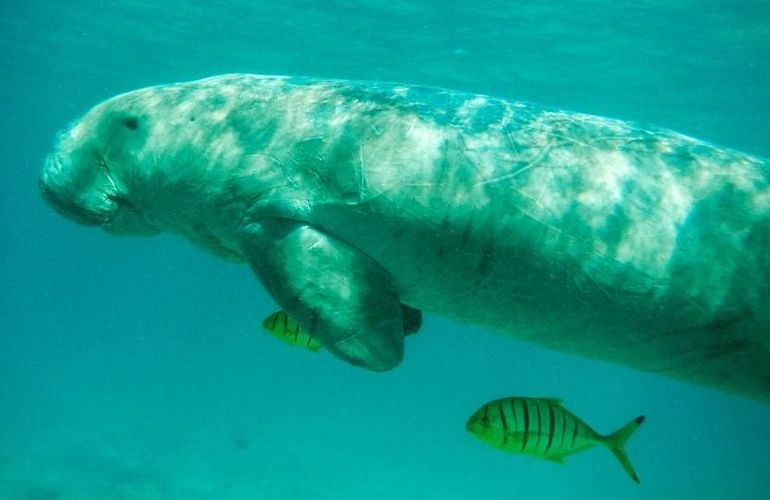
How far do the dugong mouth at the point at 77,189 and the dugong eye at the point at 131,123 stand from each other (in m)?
0.28

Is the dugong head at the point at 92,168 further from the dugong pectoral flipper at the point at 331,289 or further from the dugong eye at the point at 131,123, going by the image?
the dugong pectoral flipper at the point at 331,289

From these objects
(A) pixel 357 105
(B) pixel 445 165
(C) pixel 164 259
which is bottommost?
(B) pixel 445 165

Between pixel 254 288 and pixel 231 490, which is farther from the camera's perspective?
pixel 254 288

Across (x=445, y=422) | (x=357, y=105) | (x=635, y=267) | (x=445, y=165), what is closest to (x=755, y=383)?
(x=635, y=267)

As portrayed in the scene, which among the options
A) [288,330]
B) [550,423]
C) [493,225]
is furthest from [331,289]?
[288,330]

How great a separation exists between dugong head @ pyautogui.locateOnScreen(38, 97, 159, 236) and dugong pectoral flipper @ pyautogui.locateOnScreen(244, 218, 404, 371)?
1.05 m

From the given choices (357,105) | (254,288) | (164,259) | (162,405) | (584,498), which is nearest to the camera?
(357,105)

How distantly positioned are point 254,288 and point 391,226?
4745cm

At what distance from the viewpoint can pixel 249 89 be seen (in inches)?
140

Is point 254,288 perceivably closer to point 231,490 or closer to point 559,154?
point 231,490

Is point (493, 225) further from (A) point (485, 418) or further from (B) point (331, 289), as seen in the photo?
(A) point (485, 418)

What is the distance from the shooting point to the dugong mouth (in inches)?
135

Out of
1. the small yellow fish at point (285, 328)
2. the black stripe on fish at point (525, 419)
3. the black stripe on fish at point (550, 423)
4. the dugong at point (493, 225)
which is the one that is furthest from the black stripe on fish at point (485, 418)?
the small yellow fish at point (285, 328)

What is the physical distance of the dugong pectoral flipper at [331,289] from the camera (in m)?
2.64
